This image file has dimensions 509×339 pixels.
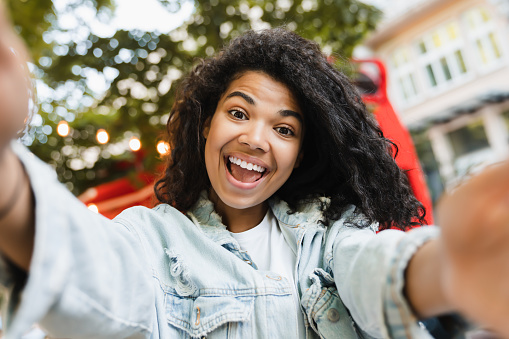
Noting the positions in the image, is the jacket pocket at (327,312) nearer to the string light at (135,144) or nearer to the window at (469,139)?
the string light at (135,144)

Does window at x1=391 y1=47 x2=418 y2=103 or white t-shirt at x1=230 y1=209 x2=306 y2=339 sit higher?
window at x1=391 y1=47 x2=418 y2=103

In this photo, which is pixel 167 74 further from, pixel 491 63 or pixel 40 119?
pixel 491 63

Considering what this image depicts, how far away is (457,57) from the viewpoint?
11445 millimetres

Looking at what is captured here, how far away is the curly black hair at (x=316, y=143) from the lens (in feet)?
4.65

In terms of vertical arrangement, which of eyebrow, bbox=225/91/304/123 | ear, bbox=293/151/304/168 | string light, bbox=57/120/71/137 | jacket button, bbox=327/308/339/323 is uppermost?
string light, bbox=57/120/71/137

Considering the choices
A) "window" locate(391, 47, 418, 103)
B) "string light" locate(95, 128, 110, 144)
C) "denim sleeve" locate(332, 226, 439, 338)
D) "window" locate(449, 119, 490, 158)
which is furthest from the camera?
"window" locate(391, 47, 418, 103)

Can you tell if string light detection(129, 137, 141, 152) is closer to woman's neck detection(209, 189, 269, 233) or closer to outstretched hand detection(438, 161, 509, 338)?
woman's neck detection(209, 189, 269, 233)

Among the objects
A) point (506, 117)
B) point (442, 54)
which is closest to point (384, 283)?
point (506, 117)

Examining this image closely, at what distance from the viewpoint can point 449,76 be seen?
38.2 ft

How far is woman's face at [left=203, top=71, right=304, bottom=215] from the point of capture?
4.46 ft

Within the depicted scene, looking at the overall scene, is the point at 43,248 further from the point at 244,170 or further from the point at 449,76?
the point at 449,76

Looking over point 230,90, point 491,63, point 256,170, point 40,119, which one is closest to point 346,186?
point 256,170

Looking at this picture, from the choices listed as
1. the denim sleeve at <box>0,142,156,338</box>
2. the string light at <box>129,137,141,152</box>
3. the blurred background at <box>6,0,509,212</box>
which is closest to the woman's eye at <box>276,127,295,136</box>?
the denim sleeve at <box>0,142,156,338</box>

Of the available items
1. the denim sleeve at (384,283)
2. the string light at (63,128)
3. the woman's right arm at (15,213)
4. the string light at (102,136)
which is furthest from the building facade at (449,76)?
the woman's right arm at (15,213)
